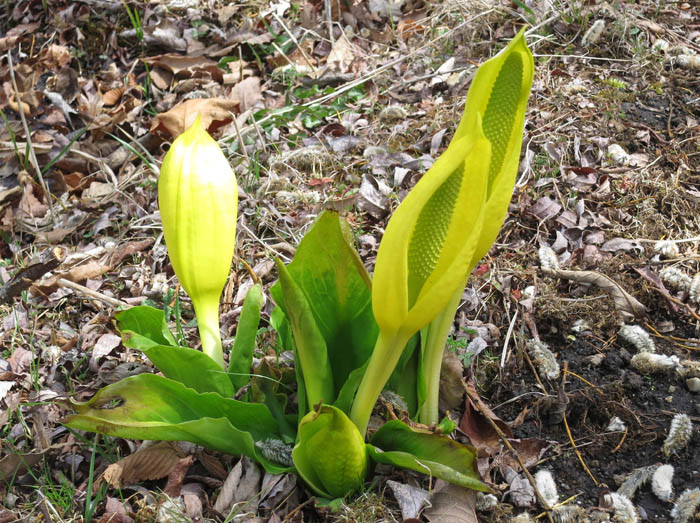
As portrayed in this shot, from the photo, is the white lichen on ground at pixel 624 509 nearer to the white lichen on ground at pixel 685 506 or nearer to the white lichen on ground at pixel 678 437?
the white lichen on ground at pixel 685 506

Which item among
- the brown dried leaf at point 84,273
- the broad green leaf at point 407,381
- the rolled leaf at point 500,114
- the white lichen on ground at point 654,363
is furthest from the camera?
the brown dried leaf at point 84,273

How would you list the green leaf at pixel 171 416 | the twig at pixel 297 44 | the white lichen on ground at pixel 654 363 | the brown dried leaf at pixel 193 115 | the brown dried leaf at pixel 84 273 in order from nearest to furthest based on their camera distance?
the green leaf at pixel 171 416
the white lichen on ground at pixel 654 363
the brown dried leaf at pixel 84 273
the brown dried leaf at pixel 193 115
the twig at pixel 297 44

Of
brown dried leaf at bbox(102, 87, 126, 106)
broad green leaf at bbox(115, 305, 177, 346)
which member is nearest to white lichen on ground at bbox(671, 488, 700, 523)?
broad green leaf at bbox(115, 305, 177, 346)

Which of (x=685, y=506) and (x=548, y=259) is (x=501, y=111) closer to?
→ (x=685, y=506)

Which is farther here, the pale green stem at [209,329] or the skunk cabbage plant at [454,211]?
the pale green stem at [209,329]

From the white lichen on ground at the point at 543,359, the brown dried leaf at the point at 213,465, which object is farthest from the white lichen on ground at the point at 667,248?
the brown dried leaf at the point at 213,465

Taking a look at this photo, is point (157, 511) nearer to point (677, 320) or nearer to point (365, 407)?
point (365, 407)

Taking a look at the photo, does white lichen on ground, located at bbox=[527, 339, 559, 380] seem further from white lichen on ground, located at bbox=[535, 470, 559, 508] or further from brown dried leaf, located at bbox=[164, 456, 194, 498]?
brown dried leaf, located at bbox=[164, 456, 194, 498]
